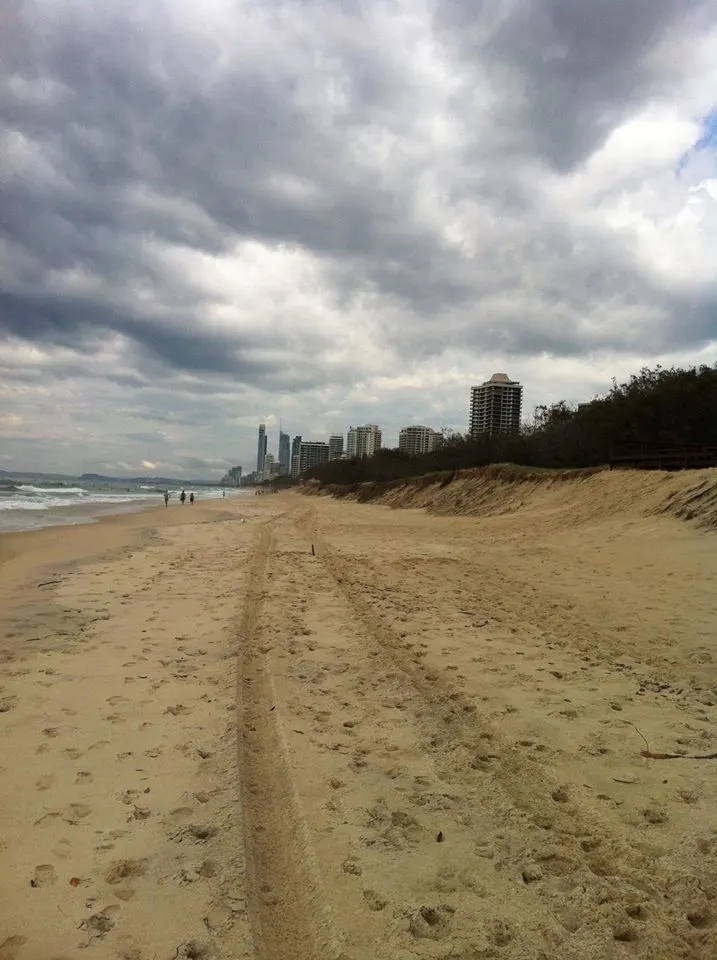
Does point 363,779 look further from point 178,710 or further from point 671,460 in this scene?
point 671,460

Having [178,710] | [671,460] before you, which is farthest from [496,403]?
[178,710]

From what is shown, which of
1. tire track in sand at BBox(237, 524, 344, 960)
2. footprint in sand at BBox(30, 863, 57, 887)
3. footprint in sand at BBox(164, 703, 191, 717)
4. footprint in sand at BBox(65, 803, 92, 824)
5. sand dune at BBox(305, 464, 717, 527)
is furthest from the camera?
sand dune at BBox(305, 464, 717, 527)

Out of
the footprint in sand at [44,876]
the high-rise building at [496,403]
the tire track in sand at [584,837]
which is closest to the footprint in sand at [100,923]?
the footprint in sand at [44,876]

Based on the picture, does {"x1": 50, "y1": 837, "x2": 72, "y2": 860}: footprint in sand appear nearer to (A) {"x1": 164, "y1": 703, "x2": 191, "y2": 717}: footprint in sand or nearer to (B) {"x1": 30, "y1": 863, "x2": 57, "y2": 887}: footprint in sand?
(B) {"x1": 30, "y1": 863, "x2": 57, "y2": 887}: footprint in sand

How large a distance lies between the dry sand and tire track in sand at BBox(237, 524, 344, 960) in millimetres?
12

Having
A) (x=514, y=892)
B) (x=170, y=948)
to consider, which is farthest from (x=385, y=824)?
(x=170, y=948)

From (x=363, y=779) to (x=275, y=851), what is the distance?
33.8 inches

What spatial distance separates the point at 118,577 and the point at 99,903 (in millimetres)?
9469

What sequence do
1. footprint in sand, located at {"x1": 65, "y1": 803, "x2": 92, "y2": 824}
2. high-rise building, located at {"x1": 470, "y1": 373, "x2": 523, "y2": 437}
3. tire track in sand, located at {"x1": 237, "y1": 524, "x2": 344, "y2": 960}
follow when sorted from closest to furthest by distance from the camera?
tire track in sand, located at {"x1": 237, "y1": 524, "x2": 344, "y2": 960} → footprint in sand, located at {"x1": 65, "y1": 803, "x2": 92, "y2": 824} → high-rise building, located at {"x1": 470, "y1": 373, "x2": 523, "y2": 437}

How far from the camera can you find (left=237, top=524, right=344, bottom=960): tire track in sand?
2.36 m

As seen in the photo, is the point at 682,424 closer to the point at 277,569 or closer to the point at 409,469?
the point at 277,569

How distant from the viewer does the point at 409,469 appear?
6956 cm

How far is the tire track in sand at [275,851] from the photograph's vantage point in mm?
2363

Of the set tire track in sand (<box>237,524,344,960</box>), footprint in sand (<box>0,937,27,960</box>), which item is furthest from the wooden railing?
footprint in sand (<box>0,937,27,960</box>)
